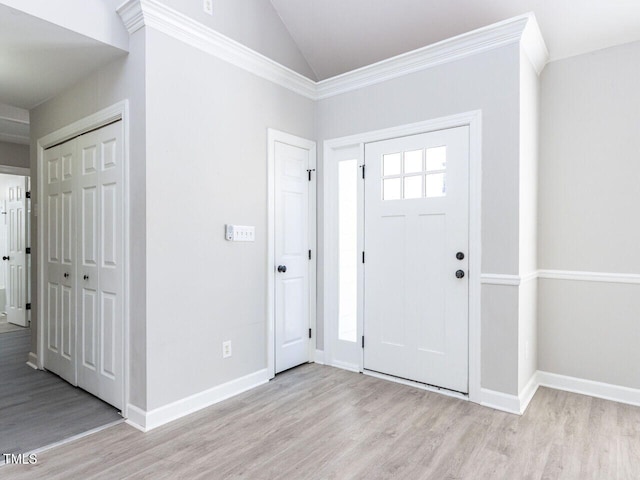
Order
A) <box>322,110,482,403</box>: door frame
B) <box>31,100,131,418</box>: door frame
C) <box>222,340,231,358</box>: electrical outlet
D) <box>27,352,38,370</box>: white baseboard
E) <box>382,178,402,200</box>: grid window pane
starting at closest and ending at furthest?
<box>31,100,131,418</box>: door frame < <box>322,110,482,403</box>: door frame < <box>222,340,231,358</box>: electrical outlet < <box>382,178,402,200</box>: grid window pane < <box>27,352,38,370</box>: white baseboard

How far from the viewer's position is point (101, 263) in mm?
2842

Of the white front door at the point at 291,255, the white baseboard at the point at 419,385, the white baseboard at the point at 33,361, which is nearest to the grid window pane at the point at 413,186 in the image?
the white front door at the point at 291,255

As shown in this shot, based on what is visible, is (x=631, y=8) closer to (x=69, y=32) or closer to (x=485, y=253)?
(x=485, y=253)

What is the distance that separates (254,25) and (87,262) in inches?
94.5

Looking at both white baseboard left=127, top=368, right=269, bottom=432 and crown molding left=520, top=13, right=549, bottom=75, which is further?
crown molding left=520, top=13, right=549, bottom=75

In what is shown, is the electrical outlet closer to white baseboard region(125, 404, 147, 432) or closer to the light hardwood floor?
the light hardwood floor

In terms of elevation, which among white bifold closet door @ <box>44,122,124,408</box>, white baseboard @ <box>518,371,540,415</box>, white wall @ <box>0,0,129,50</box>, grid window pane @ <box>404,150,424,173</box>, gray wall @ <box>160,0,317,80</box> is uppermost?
gray wall @ <box>160,0,317,80</box>

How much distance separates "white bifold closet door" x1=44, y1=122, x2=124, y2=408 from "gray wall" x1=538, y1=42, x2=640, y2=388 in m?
3.26

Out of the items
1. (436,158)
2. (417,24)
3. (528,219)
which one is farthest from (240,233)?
(417,24)

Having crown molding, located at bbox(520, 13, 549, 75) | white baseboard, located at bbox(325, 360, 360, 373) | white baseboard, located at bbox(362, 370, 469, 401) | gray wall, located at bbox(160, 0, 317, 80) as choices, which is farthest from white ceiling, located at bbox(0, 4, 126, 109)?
white baseboard, located at bbox(362, 370, 469, 401)

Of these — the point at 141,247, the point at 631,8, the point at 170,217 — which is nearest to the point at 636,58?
the point at 631,8

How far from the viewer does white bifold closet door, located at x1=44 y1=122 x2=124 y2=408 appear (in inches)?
106

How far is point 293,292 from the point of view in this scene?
352 cm

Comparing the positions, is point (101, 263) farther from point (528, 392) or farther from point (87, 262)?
point (528, 392)
